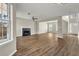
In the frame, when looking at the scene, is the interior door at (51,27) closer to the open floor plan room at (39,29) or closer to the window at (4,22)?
the open floor plan room at (39,29)

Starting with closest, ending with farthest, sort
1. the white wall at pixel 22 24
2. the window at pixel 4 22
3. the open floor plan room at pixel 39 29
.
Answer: the window at pixel 4 22 → the open floor plan room at pixel 39 29 → the white wall at pixel 22 24

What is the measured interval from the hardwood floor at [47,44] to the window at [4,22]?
0.33m

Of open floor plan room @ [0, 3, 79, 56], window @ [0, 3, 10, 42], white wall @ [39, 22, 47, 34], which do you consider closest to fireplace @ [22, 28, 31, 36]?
open floor plan room @ [0, 3, 79, 56]

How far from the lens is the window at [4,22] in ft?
6.77

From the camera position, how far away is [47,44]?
265 cm

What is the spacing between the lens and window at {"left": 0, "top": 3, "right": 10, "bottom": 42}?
2062 millimetres

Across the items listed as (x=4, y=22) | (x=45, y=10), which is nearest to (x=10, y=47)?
(x=4, y=22)

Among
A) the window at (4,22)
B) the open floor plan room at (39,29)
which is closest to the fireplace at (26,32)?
the open floor plan room at (39,29)

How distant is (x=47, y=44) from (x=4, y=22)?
1153mm

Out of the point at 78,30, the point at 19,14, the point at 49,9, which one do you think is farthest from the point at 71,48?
the point at 19,14

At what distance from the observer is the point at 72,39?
8.69 feet

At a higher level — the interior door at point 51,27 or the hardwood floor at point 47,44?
the interior door at point 51,27

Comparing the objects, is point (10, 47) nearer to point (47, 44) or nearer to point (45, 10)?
point (47, 44)

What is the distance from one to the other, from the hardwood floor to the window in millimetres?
325
